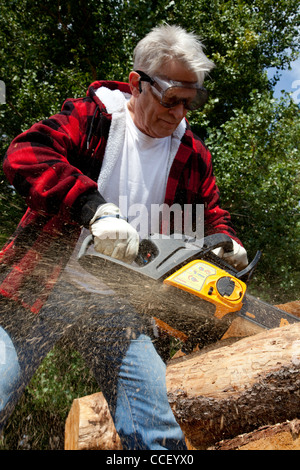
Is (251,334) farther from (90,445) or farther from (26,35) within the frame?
(26,35)

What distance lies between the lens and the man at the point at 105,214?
153cm

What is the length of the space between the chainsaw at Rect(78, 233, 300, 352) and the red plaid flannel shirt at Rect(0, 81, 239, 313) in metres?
0.23

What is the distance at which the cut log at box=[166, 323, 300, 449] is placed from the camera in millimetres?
1510

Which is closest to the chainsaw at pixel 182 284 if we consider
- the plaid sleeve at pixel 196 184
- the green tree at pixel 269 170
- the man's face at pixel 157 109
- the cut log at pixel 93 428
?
the plaid sleeve at pixel 196 184

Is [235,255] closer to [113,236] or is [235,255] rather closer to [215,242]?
[215,242]

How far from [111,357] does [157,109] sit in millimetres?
1205

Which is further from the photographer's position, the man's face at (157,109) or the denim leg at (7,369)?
the man's face at (157,109)

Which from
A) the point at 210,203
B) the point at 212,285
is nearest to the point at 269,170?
the point at 210,203

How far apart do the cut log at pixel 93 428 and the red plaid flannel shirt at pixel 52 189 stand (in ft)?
2.89

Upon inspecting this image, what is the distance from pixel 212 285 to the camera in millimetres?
1615

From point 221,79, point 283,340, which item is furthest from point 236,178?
point 283,340

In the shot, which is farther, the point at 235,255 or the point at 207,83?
the point at 207,83

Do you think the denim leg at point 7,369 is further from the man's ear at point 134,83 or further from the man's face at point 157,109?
the man's ear at point 134,83

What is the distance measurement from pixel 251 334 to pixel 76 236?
96cm
